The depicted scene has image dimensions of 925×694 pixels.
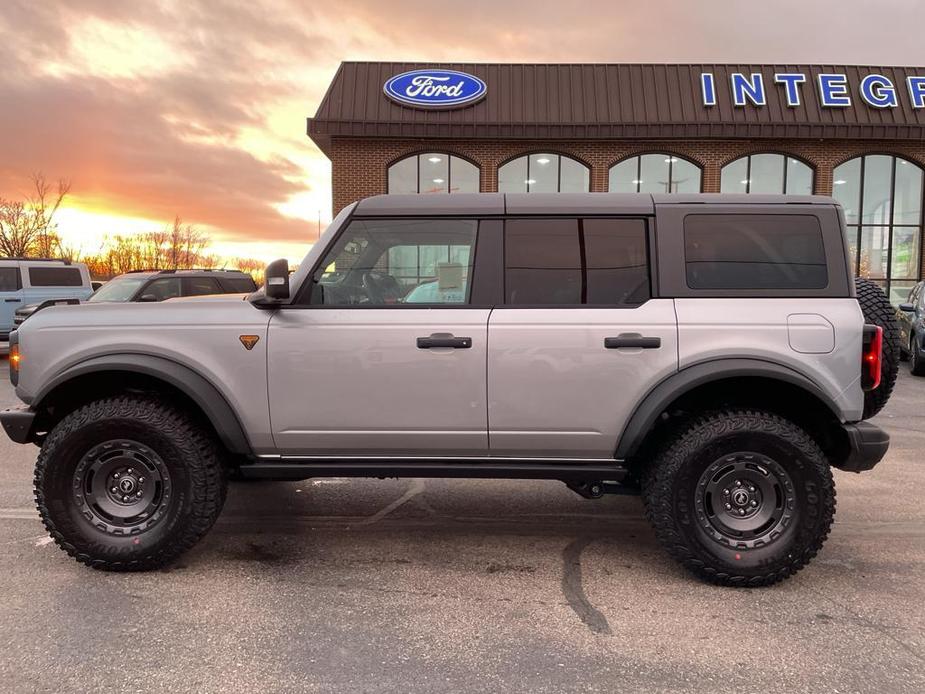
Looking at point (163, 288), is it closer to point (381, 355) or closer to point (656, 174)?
point (381, 355)

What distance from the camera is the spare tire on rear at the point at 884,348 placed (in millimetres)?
3703

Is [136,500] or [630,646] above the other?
[136,500]

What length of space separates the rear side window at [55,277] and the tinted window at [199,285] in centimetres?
424

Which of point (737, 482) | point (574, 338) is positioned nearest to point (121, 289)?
point (574, 338)

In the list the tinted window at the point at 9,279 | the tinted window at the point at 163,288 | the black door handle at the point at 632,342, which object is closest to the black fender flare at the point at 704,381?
the black door handle at the point at 632,342

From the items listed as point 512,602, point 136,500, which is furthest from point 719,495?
point 136,500

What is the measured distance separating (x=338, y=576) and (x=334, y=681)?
957 mm

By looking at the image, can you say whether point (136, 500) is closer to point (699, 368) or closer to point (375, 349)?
point (375, 349)

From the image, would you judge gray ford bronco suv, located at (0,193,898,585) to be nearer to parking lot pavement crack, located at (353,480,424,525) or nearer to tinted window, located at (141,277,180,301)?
parking lot pavement crack, located at (353,480,424,525)

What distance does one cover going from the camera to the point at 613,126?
59.7 ft

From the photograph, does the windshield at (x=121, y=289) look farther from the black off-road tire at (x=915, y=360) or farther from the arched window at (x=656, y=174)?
the black off-road tire at (x=915, y=360)

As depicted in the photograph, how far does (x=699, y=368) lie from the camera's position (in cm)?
333

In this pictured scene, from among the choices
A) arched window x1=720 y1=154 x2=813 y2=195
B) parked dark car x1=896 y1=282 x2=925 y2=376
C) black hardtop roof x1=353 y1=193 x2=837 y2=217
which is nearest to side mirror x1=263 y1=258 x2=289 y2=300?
black hardtop roof x1=353 y1=193 x2=837 y2=217

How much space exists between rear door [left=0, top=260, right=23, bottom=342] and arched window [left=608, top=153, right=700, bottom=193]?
49.9ft
